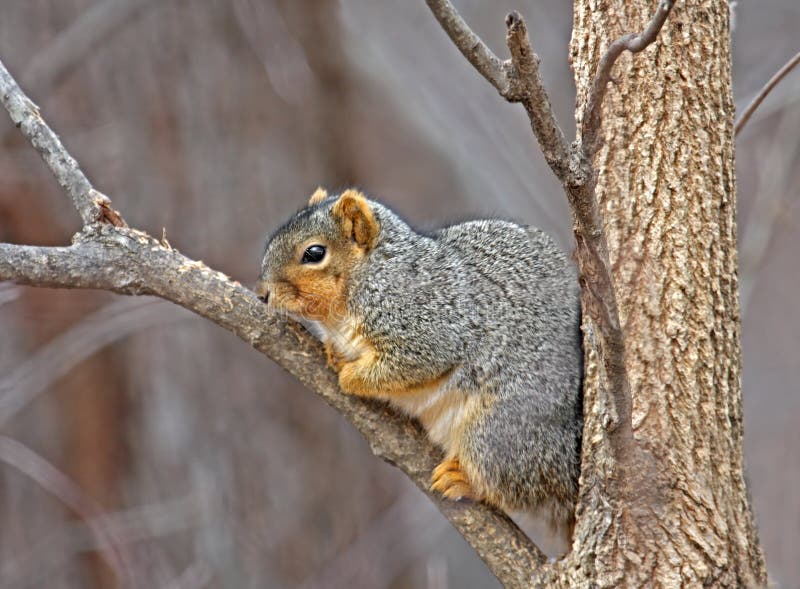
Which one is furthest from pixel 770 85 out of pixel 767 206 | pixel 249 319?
pixel 767 206

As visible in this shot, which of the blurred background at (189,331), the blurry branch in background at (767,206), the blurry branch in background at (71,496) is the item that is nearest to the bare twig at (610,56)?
the blurry branch in background at (767,206)

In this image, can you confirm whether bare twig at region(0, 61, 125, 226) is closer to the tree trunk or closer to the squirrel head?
the squirrel head

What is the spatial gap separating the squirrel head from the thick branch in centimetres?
27

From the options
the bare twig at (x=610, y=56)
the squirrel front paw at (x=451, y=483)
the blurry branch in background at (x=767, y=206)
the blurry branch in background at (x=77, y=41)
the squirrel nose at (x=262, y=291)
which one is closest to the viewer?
the bare twig at (x=610, y=56)

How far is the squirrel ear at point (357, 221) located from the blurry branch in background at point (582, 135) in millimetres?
976

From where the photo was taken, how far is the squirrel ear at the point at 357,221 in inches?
103

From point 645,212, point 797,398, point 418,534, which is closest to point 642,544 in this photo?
point 645,212

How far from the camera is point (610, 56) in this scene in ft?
4.98

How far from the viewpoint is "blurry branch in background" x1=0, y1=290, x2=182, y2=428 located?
362 centimetres

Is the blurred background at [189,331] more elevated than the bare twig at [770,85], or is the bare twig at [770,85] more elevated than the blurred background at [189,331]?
the blurred background at [189,331]

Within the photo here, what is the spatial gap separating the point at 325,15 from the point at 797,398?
405 centimetres

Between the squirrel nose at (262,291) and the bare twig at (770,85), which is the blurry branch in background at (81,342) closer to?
the squirrel nose at (262,291)

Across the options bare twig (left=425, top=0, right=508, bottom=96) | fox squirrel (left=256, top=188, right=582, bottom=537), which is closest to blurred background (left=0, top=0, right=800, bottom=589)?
fox squirrel (left=256, top=188, right=582, bottom=537)

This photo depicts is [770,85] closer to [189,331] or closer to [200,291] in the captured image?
[200,291]
